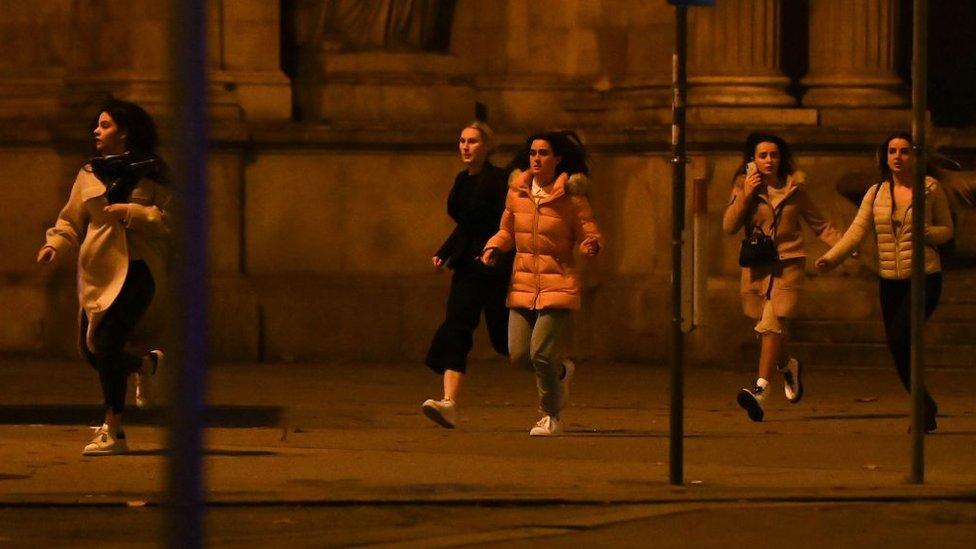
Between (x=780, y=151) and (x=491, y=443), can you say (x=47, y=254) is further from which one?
(x=780, y=151)

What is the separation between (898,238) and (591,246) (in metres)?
1.79

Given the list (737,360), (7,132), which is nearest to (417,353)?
(737,360)

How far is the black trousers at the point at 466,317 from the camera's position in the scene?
1345 centimetres

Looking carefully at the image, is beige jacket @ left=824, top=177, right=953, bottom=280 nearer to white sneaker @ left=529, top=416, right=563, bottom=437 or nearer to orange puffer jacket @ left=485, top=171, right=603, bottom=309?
orange puffer jacket @ left=485, top=171, right=603, bottom=309

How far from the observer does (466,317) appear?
13.5 m

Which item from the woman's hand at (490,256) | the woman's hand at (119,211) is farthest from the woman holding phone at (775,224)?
the woman's hand at (119,211)

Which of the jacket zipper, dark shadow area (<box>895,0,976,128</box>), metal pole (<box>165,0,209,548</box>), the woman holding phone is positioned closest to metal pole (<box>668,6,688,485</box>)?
the jacket zipper

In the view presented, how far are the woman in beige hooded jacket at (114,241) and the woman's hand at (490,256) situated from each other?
1735mm

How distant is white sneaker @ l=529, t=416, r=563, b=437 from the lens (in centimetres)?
1308

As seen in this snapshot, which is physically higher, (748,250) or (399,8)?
(399,8)

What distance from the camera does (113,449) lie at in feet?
39.8

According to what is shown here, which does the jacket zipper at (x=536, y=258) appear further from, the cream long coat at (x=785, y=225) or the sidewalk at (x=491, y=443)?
the cream long coat at (x=785, y=225)

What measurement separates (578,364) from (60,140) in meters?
4.30

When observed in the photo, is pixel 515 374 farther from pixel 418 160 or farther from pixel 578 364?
pixel 418 160
